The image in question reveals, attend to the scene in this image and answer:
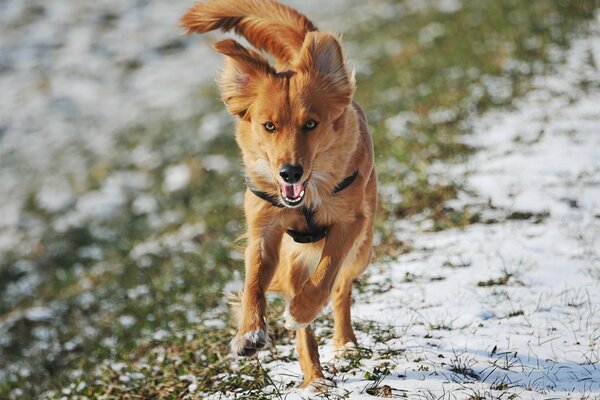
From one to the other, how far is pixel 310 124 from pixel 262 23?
3.76 ft

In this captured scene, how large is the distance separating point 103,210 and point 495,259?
6638mm

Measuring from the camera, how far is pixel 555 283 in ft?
15.2

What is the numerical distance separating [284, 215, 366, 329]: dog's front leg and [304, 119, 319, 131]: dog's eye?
Answer: 555mm

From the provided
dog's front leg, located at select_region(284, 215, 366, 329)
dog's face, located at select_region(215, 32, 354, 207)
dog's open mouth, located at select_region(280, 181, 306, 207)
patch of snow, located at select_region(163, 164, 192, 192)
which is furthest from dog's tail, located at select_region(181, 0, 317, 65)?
patch of snow, located at select_region(163, 164, 192, 192)

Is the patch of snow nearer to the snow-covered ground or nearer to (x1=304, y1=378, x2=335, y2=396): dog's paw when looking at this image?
the snow-covered ground

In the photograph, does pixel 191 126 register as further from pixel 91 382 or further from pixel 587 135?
pixel 91 382

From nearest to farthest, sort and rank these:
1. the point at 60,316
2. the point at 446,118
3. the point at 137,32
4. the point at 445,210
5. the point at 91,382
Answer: the point at 91,382, the point at 445,210, the point at 60,316, the point at 446,118, the point at 137,32

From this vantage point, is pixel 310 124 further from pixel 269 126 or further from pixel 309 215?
pixel 309 215

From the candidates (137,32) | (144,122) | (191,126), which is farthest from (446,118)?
(137,32)

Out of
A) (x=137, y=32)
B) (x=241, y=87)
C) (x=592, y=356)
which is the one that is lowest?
(x=137, y=32)

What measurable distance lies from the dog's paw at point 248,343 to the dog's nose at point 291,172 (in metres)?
0.78

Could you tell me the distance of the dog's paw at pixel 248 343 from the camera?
3.13 meters

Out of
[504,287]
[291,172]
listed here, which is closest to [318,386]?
[291,172]

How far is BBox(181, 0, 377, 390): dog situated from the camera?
3350 millimetres
